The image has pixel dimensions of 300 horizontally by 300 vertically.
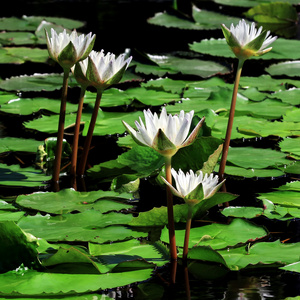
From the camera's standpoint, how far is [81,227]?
123cm

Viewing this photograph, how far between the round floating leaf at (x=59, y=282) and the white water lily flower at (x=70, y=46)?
581 mm

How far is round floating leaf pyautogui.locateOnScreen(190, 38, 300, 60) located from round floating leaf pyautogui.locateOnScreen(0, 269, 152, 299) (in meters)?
2.25

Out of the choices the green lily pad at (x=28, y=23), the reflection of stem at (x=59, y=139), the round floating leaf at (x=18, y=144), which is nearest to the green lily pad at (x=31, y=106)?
the round floating leaf at (x=18, y=144)

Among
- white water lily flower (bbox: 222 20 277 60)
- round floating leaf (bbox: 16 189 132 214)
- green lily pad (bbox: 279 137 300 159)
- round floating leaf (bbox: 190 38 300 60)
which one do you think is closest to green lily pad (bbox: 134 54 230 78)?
round floating leaf (bbox: 190 38 300 60)

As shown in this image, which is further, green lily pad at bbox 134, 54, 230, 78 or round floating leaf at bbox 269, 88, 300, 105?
green lily pad at bbox 134, 54, 230, 78

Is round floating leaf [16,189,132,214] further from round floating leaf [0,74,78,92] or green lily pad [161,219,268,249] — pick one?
round floating leaf [0,74,78,92]

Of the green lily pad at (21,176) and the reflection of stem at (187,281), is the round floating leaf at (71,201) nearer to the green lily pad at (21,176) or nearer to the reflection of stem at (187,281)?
the green lily pad at (21,176)

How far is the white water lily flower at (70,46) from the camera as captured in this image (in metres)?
1.39

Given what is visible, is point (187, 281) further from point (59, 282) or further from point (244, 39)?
point (244, 39)

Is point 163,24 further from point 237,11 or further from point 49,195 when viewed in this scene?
point 49,195

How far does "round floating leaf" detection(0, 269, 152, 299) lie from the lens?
96 cm

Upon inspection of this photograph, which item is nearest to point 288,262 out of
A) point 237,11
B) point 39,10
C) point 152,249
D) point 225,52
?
point 152,249

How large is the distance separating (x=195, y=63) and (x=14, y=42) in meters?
1.33

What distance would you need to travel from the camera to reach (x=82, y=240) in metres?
1.16
